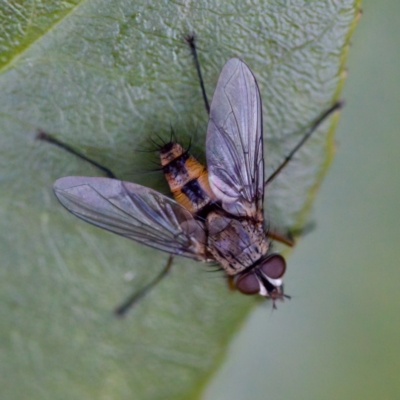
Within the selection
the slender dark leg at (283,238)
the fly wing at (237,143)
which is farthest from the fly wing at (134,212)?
the slender dark leg at (283,238)

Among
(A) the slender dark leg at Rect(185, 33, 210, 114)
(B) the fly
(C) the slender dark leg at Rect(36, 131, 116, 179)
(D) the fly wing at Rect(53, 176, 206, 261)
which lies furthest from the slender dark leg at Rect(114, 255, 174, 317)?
(A) the slender dark leg at Rect(185, 33, 210, 114)

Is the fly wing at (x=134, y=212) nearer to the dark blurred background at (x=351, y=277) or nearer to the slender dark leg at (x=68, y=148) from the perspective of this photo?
the slender dark leg at (x=68, y=148)

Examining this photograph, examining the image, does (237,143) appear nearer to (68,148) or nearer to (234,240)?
(234,240)

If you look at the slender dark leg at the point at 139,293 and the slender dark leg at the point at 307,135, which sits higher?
the slender dark leg at the point at 307,135

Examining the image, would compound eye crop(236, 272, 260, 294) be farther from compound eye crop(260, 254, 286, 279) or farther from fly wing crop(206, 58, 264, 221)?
fly wing crop(206, 58, 264, 221)

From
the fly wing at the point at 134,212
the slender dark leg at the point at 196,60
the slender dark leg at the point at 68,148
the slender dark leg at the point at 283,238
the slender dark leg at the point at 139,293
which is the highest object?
the slender dark leg at the point at 196,60
